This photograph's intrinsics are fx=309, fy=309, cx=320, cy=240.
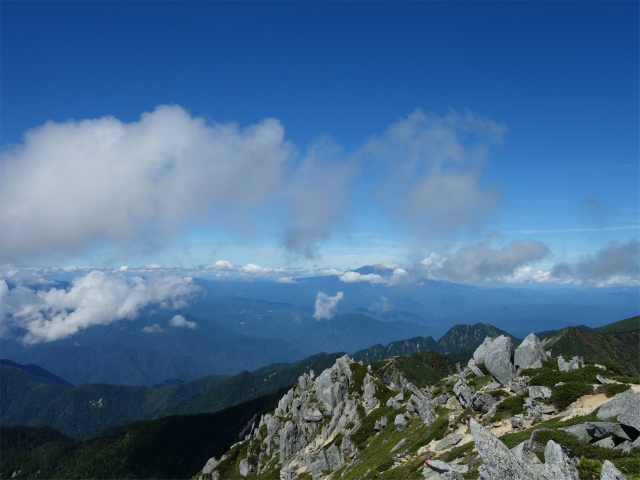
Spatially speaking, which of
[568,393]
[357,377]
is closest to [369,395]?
[357,377]

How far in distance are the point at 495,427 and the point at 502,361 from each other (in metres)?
16.5

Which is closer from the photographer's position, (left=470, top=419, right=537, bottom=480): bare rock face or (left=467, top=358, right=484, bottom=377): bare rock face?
(left=470, top=419, right=537, bottom=480): bare rock face

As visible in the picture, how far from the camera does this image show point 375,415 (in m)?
72.7

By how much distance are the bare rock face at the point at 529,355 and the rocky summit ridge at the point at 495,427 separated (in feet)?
0.47

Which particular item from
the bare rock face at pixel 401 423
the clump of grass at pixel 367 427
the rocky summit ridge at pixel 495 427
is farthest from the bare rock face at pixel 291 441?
the bare rock face at pixel 401 423

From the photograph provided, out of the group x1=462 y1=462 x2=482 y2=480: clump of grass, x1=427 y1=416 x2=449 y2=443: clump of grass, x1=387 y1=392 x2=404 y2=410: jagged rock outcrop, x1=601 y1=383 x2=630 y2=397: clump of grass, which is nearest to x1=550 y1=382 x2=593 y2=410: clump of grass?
x1=601 y1=383 x2=630 y2=397: clump of grass

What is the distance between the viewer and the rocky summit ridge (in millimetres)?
13594

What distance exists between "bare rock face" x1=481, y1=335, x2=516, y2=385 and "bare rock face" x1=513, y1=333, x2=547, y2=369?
4.23ft

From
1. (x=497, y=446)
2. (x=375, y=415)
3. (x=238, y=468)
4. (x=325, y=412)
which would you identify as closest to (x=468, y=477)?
(x=497, y=446)

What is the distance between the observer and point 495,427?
31.9 metres

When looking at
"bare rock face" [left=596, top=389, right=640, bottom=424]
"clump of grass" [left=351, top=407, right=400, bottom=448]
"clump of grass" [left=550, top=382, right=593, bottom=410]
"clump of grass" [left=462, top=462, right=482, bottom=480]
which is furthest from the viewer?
"clump of grass" [left=351, top=407, right=400, bottom=448]

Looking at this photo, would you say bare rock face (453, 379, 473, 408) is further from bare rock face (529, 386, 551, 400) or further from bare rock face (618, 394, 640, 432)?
bare rock face (618, 394, 640, 432)

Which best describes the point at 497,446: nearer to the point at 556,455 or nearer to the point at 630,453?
the point at 556,455

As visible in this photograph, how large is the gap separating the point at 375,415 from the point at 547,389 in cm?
4726
